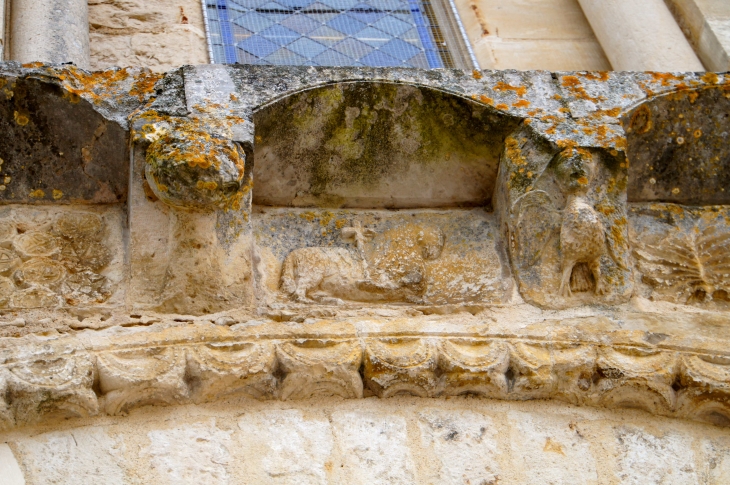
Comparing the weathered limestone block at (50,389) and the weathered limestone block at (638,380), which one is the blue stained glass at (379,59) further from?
the weathered limestone block at (50,389)

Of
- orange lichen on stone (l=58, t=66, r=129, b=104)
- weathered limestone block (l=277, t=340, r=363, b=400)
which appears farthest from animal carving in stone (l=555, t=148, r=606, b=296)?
orange lichen on stone (l=58, t=66, r=129, b=104)

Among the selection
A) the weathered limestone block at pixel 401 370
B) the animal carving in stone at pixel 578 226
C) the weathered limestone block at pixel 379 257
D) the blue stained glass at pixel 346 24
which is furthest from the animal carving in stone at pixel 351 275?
the blue stained glass at pixel 346 24

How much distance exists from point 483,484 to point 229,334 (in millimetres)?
819

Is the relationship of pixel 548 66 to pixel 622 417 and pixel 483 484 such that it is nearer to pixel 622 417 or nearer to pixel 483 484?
pixel 622 417

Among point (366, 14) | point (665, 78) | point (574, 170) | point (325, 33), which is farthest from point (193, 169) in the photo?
point (366, 14)

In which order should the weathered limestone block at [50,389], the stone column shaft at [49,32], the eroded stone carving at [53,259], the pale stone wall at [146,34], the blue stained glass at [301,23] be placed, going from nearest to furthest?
the weathered limestone block at [50,389] → the eroded stone carving at [53,259] → the stone column shaft at [49,32] → the pale stone wall at [146,34] → the blue stained glass at [301,23]

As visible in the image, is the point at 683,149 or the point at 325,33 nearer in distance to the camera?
the point at 683,149

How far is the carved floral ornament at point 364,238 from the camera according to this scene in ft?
10.8

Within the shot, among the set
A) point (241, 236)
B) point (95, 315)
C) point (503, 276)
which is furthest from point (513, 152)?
point (95, 315)

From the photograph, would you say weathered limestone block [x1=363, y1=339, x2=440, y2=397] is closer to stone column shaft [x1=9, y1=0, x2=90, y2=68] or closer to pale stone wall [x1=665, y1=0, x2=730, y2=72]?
stone column shaft [x1=9, y1=0, x2=90, y2=68]

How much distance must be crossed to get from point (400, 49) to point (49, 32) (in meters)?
1.55

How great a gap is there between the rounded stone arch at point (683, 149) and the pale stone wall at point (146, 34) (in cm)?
183

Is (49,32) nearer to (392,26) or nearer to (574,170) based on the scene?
(392,26)

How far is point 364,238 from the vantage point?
3.82 metres
